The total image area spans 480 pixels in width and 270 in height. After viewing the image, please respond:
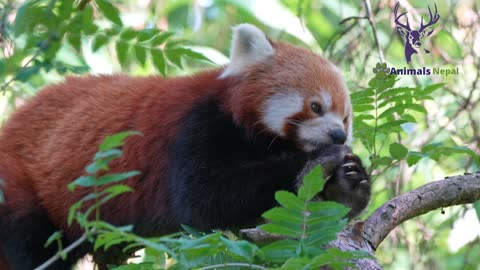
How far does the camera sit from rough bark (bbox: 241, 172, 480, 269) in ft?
10.5

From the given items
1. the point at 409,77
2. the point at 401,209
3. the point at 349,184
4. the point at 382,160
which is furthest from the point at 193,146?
the point at 409,77

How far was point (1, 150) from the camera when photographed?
4.23 m

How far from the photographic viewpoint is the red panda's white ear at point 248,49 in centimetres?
405

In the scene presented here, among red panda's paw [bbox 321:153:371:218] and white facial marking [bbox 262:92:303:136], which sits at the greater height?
white facial marking [bbox 262:92:303:136]

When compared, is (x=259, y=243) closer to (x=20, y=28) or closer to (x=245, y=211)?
(x=245, y=211)

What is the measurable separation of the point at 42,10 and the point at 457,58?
13.4ft

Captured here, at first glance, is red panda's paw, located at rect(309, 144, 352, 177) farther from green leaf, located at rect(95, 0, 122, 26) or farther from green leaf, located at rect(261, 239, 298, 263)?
green leaf, located at rect(95, 0, 122, 26)

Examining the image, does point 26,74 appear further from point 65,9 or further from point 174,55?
point 174,55

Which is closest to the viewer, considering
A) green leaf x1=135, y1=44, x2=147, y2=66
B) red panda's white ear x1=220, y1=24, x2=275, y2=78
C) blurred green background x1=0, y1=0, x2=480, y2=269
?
green leaf x1=135, y1=44, x2=147, y2=66

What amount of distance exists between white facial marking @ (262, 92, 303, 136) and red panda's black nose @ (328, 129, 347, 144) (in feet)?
0.77

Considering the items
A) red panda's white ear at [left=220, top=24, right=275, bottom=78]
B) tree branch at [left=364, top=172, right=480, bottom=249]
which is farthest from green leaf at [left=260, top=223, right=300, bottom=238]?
red panda's white ear at [left=220, top=24, right=275, bottom=78]

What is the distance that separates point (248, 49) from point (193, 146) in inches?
28.7

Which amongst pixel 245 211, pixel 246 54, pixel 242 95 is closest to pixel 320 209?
pixel 245 211

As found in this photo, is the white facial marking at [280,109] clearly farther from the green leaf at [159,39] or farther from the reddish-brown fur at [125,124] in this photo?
the green leaf at [159,39]
